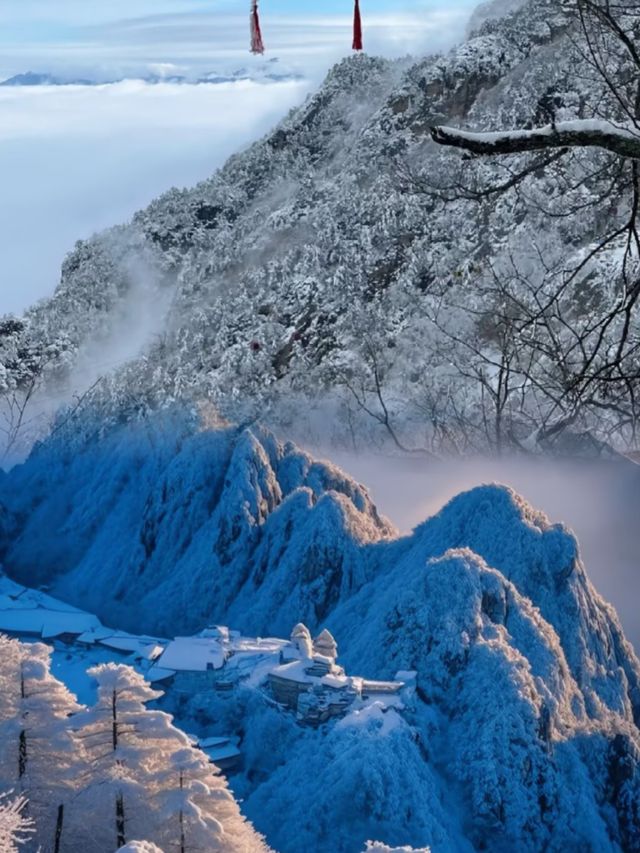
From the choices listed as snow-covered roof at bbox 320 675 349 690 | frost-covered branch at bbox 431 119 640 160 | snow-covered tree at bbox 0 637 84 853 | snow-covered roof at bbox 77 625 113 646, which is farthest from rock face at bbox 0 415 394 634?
frost-covered branch at bbox 431 119 640 160

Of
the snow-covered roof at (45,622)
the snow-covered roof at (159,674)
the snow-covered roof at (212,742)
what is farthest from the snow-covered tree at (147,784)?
the snow-covered roof at (45,622)

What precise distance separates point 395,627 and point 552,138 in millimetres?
11598

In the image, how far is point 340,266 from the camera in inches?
1884

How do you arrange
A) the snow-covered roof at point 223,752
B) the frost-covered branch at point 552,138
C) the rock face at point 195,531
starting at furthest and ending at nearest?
the rock face at point 195,531 < the snow-covered roof at point 223,752 < the frost-covered branch at point 552,138

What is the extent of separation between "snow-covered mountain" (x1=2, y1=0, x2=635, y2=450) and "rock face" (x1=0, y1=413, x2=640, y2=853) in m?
5.12

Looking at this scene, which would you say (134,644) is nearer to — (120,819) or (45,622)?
(45,622)

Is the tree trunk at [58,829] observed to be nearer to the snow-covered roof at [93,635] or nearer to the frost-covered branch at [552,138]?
the frost-covered branch at [552,138]

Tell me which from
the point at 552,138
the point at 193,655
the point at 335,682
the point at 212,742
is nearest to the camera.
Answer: the point at 552,138

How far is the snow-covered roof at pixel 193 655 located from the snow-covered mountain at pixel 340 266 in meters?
9.56

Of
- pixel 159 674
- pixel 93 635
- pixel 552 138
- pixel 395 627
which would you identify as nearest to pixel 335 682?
pixel 395 627

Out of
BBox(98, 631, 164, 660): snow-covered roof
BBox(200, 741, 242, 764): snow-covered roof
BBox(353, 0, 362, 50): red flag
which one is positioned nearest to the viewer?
BBox(353, 0, 362, 50): red flag

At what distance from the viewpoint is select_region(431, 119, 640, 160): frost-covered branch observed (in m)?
3.12

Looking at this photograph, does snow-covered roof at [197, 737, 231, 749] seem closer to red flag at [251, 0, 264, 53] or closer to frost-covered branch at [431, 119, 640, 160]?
red flag at [251, 0, 264, 53]

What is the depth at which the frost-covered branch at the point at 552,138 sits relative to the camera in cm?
312
